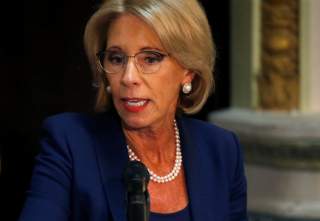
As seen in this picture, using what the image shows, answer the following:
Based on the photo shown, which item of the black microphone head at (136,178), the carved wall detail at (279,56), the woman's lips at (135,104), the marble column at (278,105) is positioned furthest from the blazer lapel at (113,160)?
the carved wall detail at (279,56)

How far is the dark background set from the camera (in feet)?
11.4

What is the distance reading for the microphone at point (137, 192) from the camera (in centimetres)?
138

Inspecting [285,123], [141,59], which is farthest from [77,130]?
[285,123]

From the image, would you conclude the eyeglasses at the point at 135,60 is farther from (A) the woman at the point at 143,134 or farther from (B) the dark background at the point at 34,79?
(B) the dark background at the point at 34,79

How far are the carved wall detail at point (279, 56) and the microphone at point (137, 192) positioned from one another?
130 inches

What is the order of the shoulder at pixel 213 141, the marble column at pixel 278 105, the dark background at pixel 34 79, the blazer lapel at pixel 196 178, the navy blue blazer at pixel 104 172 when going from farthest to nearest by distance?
the marble column at pixel 278 105
the dark background at pixel 34 79
the shoulder at pixel 213 141
the blazer lapel at pixel 196 178
the navy blue blazer at pixel 104 172

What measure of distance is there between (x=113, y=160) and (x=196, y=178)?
0.64 ft

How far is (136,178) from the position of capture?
142 centimetres

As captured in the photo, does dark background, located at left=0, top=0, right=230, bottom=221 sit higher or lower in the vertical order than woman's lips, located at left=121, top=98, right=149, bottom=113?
lower

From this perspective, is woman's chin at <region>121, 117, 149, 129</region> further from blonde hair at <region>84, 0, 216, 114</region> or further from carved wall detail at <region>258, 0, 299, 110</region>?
carved wall detail at <region>258, 0, 299, 110</region>

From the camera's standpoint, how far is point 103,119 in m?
1.90

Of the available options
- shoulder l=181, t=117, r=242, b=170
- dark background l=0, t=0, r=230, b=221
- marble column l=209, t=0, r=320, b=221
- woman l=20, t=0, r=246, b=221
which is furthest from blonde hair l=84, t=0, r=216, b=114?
marble column l=209, t=0, r=320, b=221

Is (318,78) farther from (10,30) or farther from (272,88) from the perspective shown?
(10,30)

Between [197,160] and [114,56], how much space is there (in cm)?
32
